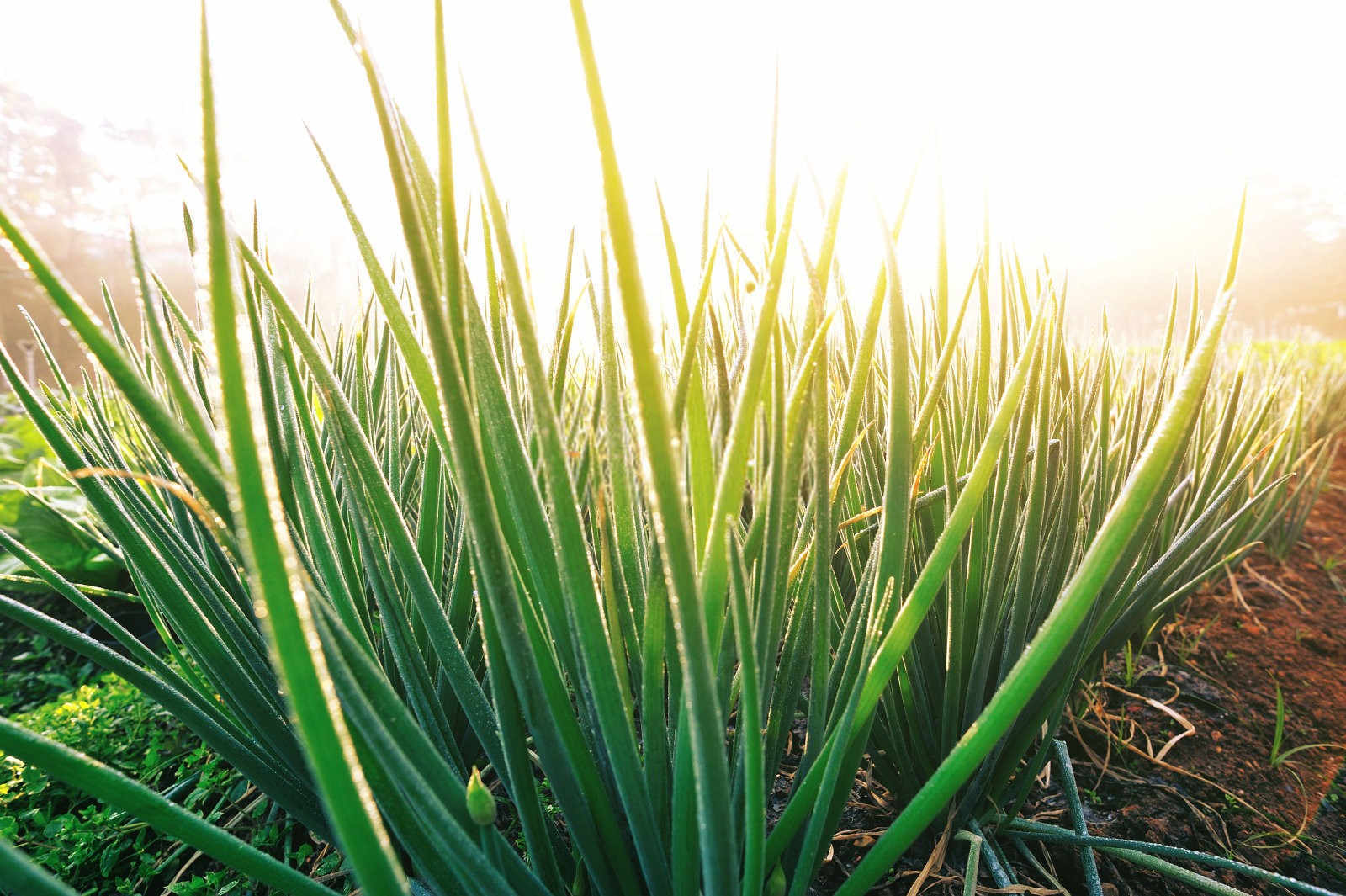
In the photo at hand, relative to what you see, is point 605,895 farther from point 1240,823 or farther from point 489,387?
point 1240,823

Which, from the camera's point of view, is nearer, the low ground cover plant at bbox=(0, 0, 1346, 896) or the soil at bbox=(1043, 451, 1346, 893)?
the low ground cover plant at bbox=(0, 0, 1346, 896)

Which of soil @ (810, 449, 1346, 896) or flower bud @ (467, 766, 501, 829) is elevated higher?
flower bud @ (467, 766, 501, 829)

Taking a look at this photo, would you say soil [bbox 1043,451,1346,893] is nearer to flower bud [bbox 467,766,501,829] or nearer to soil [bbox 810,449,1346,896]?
soil [bbox 810,449,1346,896]

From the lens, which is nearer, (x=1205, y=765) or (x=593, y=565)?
(x=593, y=565)

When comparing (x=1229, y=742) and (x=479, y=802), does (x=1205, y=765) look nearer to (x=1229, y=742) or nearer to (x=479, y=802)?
(x=1229, y=742)

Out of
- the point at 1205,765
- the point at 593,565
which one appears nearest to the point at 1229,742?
the point at 1205,765

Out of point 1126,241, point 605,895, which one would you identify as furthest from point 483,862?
point 1126,241

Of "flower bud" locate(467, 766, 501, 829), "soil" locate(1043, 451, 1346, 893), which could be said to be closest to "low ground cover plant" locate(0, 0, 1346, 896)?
"flower bud" locate(467, 766, 501, 829)
